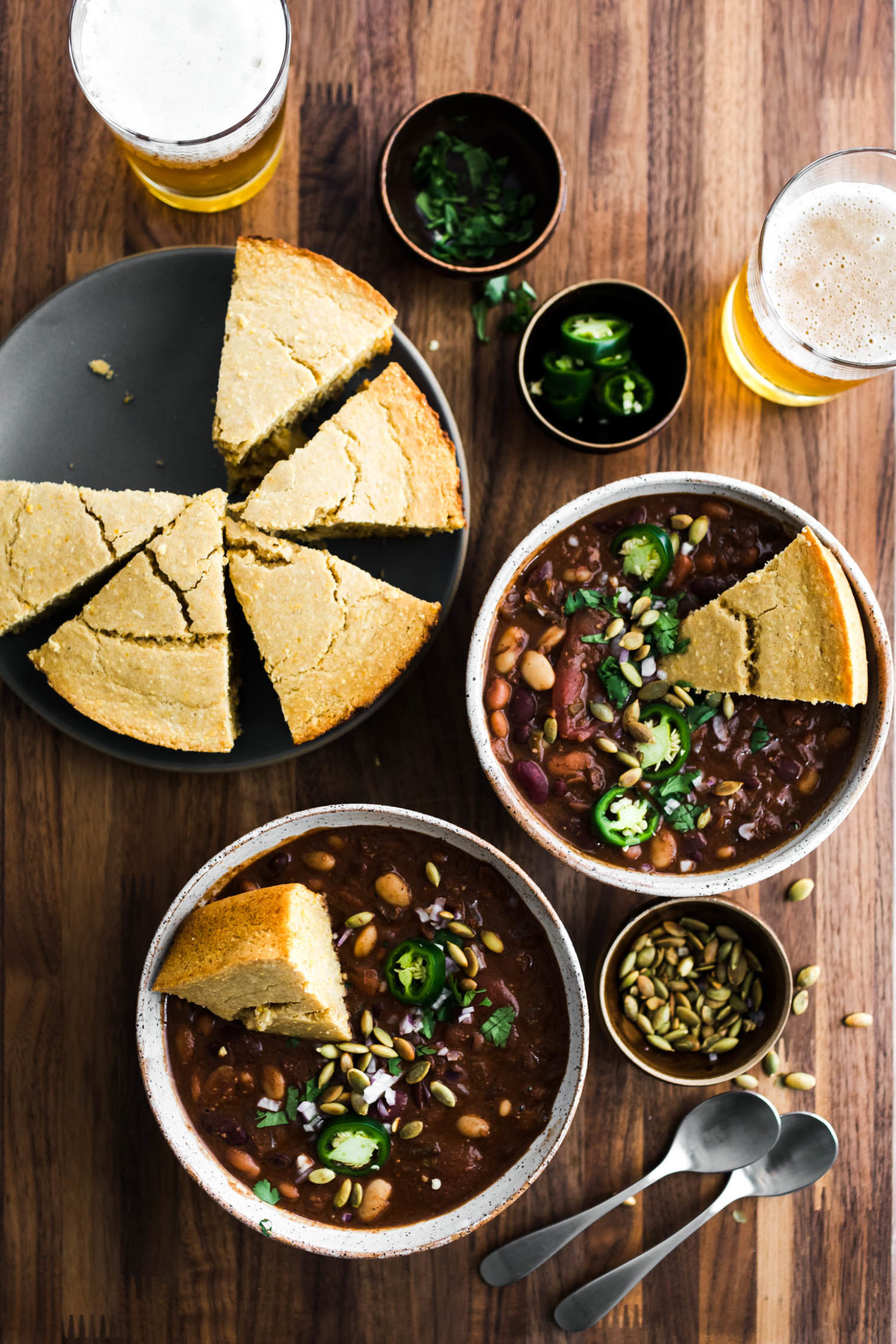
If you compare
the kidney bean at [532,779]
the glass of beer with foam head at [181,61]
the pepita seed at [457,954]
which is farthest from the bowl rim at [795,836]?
the glass of beer with foam head at [181,61]

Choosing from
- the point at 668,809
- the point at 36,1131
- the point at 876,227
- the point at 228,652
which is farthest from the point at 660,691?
the point at 36,1131

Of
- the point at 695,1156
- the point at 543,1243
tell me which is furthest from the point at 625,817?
the point at 543,1243

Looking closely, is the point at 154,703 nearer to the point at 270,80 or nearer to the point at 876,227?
the point at 270,80

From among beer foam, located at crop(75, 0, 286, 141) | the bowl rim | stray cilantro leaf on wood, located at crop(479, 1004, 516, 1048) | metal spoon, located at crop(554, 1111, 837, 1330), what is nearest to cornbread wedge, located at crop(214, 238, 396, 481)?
beer foam, located at crop(75, 0, 286, 141)

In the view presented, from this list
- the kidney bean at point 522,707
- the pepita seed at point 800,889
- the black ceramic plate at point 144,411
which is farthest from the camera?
the pepita seed at point 800,889

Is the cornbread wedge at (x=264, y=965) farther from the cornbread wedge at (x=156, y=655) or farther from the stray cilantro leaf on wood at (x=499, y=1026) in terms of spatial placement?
the cornbread wedge at (x=156, y=655)

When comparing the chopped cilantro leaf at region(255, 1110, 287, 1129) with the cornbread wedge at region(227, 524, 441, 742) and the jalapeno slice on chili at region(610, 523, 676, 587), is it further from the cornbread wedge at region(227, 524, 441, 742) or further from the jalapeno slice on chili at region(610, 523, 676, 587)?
the jalapeno slice on chili at region(610, 523, 676, 587)

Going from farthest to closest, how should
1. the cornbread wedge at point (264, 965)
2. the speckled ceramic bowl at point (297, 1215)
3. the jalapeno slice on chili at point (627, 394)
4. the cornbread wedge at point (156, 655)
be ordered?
the jalapeno slice on chili at point (627, 394)
the cornbread wedge at point (156, 655)
the speckled ceramic bowl at point (297, 1215)
the cornbread wedge at point (264, 965)
